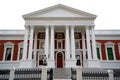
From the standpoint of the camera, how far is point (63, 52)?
2530 centimetres

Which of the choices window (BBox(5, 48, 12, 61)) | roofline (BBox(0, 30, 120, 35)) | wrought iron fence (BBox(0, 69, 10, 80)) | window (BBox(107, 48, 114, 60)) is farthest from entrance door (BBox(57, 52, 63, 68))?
wrought iron fence (BBox(0, 69, 10, 80))

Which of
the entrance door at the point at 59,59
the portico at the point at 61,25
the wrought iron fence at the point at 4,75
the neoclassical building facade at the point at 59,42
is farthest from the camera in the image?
the entrance door at the point at 59,59

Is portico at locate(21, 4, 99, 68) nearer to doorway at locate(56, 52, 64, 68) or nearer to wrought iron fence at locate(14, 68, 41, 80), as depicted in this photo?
doorway at locate(56, 52, 64, 68)

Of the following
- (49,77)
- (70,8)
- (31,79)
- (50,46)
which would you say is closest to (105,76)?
(49,77)

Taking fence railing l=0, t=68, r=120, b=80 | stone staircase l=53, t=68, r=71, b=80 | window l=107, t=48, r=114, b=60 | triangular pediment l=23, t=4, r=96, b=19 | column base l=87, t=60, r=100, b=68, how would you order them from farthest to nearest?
window l=107, t=48, r=114, b=60, triangular pediment l=23, t=4, r=96, b=19, column base l=87, t=60, r=100, b=68, stone staircase l=53, t=68, r=71, b=80, fence railing l=0, t=68, r=120, b=80

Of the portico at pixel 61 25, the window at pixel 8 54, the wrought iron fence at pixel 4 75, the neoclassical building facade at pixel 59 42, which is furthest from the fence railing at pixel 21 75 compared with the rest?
the window at pixel 8 54

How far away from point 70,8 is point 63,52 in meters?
7.14

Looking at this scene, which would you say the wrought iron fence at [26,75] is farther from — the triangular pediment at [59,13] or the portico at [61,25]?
the triangular pediment at [59,13]

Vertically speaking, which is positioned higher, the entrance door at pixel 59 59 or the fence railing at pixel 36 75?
the entrance door at pixel 59 59

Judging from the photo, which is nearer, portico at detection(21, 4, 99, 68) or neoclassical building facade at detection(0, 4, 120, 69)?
neoclassical building facade at detection(0, 4, 120, 69)

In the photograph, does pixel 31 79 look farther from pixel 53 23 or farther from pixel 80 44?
pixel 80 44

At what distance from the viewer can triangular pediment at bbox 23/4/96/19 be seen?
78.3 feet

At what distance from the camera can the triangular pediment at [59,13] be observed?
2386cm

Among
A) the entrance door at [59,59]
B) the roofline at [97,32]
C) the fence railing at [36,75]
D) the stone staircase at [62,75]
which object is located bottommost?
the stone staircase at [62,75]
